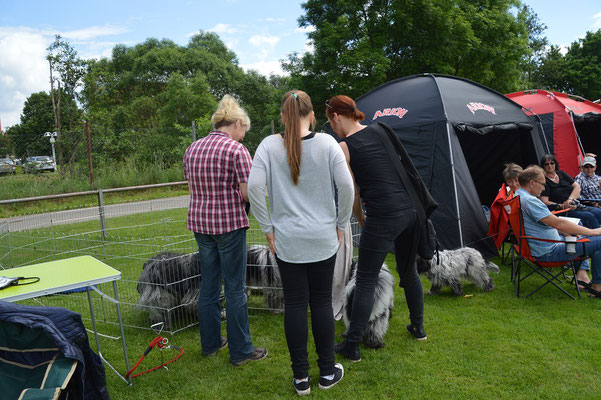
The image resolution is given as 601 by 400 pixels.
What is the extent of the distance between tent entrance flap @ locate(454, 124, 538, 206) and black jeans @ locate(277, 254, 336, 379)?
4.61 m

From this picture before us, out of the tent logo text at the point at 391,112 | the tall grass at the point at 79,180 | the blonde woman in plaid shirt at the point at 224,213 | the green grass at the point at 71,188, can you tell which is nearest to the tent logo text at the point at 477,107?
the tent logo text at the point at 391,112

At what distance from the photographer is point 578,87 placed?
28.5 meters

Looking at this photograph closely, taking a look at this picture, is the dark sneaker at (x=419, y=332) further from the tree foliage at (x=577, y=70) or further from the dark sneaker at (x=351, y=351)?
the tree foliage at (x=577, y=70)

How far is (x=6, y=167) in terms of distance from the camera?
9.01 metres

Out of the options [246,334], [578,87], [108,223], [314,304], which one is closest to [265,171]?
[314,304]

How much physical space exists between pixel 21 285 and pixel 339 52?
1257 centimetres

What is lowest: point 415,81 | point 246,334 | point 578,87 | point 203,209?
point 246,334

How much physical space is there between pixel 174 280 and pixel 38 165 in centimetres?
754

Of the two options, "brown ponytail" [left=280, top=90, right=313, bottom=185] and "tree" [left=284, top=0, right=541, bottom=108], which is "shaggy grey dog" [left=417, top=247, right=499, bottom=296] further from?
"tree" [left=284, top=0, right=541, bottom=108]

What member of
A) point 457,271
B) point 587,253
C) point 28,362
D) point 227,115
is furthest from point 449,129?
point 28,362

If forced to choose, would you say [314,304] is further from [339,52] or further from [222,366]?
[339,52]

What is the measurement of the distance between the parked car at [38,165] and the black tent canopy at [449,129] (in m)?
6.86

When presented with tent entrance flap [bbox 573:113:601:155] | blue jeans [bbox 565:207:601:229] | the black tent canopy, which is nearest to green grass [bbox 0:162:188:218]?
the black tent canopy

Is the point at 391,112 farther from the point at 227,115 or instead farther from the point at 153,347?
the point at 153,347
